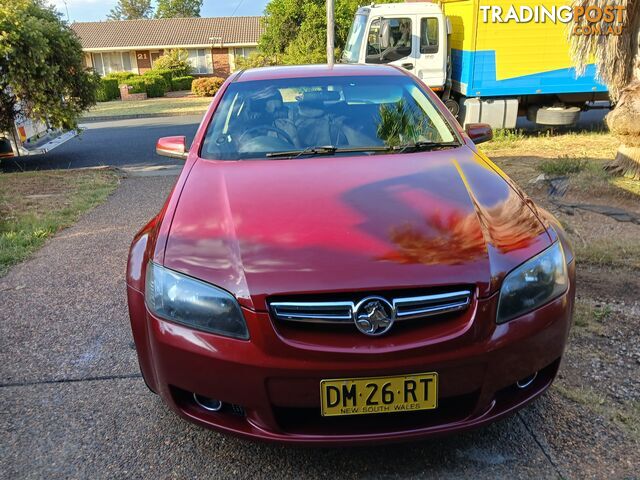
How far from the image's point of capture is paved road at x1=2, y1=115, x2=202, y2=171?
10.7 meters

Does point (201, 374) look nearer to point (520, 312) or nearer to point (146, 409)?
point (146, 409)

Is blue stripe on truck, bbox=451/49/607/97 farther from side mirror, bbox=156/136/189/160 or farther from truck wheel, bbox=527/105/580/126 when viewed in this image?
side mirror, bbox=156/136/189/160

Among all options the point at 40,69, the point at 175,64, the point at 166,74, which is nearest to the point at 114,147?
the point at 40,69

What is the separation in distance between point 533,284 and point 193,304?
1.27 metres

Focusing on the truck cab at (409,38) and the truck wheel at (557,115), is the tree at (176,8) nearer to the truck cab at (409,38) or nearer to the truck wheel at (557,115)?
the truck cab at (409,38)

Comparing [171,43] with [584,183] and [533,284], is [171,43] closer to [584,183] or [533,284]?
[584,183]

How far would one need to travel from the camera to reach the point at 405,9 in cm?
1168

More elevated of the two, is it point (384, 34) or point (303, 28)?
point (303, 28)

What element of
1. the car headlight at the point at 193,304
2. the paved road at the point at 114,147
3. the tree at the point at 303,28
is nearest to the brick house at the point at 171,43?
the tree at the point at 303,28

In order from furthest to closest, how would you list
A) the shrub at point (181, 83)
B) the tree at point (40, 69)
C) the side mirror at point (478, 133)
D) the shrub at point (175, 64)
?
the shrub at point (175, 64) < the shrub at point (181, 83) < the tree at point (40, 69) < the side mirror at point (478, 133)

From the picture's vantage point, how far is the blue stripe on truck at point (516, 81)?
10.9m

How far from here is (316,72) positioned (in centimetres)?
382

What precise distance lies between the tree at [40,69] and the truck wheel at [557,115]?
337 inches

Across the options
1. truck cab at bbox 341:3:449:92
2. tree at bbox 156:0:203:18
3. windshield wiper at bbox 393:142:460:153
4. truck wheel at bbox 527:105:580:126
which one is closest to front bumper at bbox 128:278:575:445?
windshield wiper at bbox 393:142:460:153
